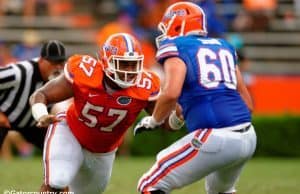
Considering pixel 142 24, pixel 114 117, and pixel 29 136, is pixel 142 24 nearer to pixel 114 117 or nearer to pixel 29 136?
pixel 29 136

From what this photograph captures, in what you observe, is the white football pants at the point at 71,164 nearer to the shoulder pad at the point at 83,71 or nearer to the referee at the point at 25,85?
the shoulder pad at the point at 83,71

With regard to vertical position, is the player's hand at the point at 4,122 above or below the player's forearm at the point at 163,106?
below

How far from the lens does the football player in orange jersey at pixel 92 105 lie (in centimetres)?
651

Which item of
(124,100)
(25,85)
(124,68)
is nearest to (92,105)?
(124,100)

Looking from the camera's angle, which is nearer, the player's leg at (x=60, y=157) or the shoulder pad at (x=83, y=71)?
the player's leg at (x=60, y=157)

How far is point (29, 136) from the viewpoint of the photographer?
8672mm

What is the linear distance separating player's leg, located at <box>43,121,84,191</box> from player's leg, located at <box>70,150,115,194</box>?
0.18 m

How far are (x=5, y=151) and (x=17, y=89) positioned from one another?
6642mm

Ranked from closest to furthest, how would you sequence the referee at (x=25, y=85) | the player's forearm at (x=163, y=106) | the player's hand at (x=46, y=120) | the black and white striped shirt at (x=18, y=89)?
the player's forearm at (x=163, y=106)
the player's hand at (x=46, y=120)
the referee at (x=25, y=85)
the black and white striped shirt at (x=18, y=89)

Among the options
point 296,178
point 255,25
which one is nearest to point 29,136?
point 296,178

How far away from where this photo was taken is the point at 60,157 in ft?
21.4

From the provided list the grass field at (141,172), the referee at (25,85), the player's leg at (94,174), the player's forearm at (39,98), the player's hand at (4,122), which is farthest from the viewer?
the grass field at (141,172)

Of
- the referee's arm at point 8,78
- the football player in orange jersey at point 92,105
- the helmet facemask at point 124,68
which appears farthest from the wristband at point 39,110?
the referee's arm at point 8,78

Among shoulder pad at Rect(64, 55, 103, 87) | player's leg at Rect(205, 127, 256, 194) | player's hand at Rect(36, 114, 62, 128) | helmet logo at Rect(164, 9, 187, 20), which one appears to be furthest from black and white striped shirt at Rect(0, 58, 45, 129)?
player's leg at Rect(205, 127, 256, 194)
